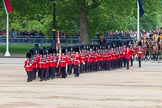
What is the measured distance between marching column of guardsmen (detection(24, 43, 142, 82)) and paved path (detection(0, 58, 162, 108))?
0.61 meters

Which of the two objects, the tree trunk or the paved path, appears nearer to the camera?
the paved path

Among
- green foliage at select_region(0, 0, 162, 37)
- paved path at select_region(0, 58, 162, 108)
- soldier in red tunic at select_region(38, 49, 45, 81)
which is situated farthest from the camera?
green foliage at select_region(0, 0, 162, 37)

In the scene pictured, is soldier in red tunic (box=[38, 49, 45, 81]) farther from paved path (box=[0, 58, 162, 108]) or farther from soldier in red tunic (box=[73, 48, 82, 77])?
soldier in red tunic (box=[73, 48, 82, 77])

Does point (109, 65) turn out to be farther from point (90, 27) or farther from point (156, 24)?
point (156, 24)

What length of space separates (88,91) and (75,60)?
7455 millimetres

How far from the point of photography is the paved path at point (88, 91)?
66.6ft

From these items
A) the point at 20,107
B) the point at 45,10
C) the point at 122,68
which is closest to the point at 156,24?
the point at 45,10

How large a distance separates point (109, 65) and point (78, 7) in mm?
15328

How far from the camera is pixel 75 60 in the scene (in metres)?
31.3

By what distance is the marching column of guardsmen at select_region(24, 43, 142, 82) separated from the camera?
28906mm

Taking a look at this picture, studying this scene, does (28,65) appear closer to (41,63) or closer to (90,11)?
(41,63)

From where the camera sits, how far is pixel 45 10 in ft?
180

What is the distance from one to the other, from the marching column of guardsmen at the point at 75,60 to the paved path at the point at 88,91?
1.99ft

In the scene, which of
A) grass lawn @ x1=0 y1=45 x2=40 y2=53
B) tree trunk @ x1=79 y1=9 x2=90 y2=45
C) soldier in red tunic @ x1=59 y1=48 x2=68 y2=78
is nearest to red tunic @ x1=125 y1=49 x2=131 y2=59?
soldier in red tunic @ x1=59 y1=48 x2=68 y2=78
